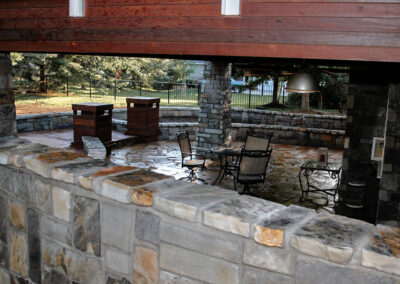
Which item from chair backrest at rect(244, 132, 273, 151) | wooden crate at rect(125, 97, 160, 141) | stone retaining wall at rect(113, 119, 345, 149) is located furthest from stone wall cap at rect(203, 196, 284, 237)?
stone retaining wall at rect(113, 119, 345, 149)

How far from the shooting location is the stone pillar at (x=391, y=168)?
5551 millimetres

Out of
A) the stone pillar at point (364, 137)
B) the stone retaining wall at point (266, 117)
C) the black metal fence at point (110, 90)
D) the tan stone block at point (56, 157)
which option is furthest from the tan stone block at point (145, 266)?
the black metal fence at point (110, 90)

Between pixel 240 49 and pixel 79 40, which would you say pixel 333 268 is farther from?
pixel 79 40

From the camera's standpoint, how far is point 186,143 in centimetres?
888

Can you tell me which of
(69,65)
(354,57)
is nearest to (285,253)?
(354,57)

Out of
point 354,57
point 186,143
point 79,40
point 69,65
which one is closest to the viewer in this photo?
point 354,57

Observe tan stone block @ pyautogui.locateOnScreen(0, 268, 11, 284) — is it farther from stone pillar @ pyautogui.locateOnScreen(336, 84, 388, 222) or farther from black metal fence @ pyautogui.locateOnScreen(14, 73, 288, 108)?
black metal fence @ pyautogui.locateOnScreen(14, 73, 288, 108)

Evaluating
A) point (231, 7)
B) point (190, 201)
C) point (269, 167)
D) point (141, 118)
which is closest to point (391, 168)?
point (231, 7)

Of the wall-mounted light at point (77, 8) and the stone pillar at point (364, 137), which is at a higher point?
the wall-mounted light at point (77, 8)

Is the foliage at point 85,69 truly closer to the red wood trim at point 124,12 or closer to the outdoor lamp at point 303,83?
the red wood trim at point 124,12

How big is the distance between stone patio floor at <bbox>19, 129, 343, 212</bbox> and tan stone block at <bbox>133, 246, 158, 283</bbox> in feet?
18.3

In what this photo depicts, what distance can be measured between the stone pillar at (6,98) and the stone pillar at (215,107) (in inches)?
230

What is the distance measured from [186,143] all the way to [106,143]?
2.91 m

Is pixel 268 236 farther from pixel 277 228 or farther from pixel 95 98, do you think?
pixel 95 98
